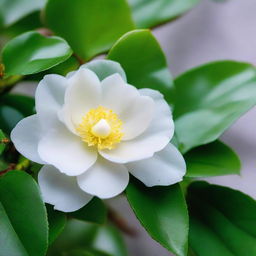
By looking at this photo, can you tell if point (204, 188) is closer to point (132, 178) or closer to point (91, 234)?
point (132, 178)

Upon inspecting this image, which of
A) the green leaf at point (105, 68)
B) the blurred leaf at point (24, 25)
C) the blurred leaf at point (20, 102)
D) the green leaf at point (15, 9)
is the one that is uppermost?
the green leaf at point (15, 9)

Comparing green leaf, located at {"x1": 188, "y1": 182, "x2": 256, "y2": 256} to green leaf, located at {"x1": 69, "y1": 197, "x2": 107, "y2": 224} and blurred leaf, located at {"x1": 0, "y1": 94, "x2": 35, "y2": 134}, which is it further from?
blurred leaf, located at {"x1": 0, "y1": 94, "x2": 35, "y2": 134}

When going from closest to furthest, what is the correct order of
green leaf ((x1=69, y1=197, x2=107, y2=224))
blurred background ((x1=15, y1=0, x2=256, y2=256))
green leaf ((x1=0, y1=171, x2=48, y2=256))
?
green leaf ((x1=0, y1=171, x2=48, y2=256))
green leaf ((x1=69, y1=197, x2=107, y2=224))
blurred background ((x1=15, y1=0, x2=256, y2=256))

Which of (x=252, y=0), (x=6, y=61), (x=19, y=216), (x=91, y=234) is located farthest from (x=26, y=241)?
(x=252, y=0)

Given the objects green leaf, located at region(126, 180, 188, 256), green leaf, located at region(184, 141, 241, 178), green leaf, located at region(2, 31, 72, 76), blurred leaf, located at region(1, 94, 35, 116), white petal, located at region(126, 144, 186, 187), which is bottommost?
green leaf, located at region(184, 141, 241, 178)

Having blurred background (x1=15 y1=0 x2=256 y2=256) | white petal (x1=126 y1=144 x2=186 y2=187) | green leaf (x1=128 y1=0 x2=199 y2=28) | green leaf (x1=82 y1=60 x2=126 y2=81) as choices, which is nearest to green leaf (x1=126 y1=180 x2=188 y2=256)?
white petal (x1=126 y1=144 x2=186 y2=187)

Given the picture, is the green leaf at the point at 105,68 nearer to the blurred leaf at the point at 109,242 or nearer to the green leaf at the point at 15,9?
the green leaf at the point at 15,9

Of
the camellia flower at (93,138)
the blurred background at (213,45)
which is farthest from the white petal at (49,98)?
the blurred background at (213,45)
